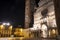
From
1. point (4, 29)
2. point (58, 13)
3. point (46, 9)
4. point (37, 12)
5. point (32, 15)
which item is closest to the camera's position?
point (58, 13)

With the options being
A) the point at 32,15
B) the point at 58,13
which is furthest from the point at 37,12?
the point at 58,13

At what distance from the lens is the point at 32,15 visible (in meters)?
11.4

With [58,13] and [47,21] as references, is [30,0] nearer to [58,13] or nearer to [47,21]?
[47,21]

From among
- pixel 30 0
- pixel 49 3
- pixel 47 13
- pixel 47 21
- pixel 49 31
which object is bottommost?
pixel 49 31

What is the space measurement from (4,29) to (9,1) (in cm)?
673

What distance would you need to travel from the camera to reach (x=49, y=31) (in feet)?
18.7

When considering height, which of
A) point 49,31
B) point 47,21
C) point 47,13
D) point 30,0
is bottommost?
point 49,31

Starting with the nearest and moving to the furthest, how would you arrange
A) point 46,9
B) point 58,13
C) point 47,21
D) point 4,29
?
point 58,13 < point 4,29 < point 47,21 < point 46,9

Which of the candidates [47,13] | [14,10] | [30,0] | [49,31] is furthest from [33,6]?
[49,31]

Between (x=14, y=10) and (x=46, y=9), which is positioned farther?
(x=14, y=10)

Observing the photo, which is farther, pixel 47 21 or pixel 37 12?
pixel 37 12

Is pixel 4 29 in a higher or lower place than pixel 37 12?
lower

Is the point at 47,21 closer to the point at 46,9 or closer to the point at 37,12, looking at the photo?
the point at 46,9

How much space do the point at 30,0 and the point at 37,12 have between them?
4.90 feet
